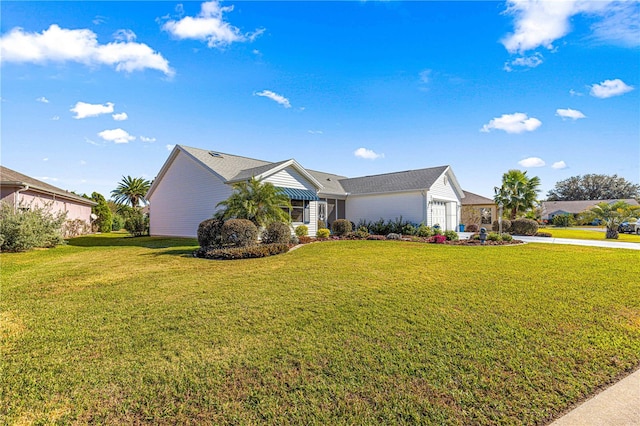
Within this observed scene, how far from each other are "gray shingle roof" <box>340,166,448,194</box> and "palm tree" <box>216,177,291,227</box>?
488 inches

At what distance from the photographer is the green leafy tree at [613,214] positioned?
2561 centimetres

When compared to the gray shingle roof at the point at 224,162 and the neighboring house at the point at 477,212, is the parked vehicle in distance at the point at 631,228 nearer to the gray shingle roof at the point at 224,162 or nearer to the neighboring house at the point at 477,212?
the neighboring house at the point at 477,212

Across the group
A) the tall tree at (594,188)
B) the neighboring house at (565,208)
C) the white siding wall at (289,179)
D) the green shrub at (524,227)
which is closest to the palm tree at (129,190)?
the white siding wall at (289,179)

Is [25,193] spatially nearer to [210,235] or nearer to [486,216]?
[210,235]

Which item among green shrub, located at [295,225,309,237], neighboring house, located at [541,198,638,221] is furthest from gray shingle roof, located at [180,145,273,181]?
neighboring house, located at [541,198,638,221]

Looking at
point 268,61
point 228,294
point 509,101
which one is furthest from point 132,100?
point 509,101

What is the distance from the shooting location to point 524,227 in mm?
26969

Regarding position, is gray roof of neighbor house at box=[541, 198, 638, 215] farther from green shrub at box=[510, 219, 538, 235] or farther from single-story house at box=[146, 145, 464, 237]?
single-story house at box=[146, 145, 464, 237]

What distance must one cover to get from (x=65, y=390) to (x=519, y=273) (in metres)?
11.2

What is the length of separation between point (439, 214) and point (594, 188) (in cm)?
8719

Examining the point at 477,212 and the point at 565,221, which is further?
the point at 565,221

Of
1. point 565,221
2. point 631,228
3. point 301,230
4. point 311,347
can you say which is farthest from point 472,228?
point 311,347

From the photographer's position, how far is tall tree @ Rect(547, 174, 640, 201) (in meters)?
78.9

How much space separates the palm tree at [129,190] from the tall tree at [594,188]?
108869 mm
